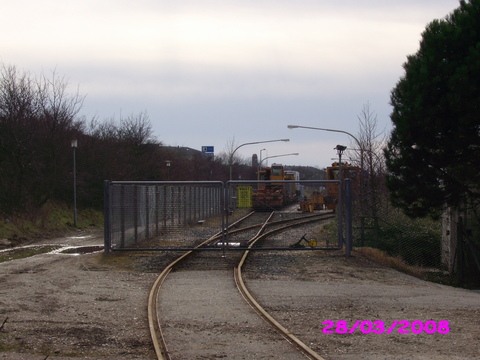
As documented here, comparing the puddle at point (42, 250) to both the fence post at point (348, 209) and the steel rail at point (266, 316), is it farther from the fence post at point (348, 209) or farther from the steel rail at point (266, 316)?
the fence post at point (348, 209)

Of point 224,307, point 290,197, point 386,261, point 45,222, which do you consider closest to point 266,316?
point 224,307

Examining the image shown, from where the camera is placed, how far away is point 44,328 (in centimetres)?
829

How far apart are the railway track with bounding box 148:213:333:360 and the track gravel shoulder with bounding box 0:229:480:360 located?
14 cm

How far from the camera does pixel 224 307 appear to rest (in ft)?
32.6

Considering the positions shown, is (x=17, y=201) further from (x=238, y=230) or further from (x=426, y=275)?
(x=426, y=275)

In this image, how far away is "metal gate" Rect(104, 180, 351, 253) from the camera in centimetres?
1647

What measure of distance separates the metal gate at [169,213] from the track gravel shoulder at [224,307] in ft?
2.15

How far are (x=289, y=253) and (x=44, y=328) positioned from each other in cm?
957

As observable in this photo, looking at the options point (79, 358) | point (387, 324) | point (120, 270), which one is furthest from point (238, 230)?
point (79, 358)

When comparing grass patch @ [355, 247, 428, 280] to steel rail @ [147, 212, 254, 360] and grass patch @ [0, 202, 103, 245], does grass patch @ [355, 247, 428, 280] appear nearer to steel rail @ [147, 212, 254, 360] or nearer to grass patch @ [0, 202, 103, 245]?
steel rail @ [147, 212, 254, 360]

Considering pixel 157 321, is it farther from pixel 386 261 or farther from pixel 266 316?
pixel 386 261

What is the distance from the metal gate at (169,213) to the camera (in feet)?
54.0

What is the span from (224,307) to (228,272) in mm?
4102

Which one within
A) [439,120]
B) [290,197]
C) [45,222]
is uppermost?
[439,120]
